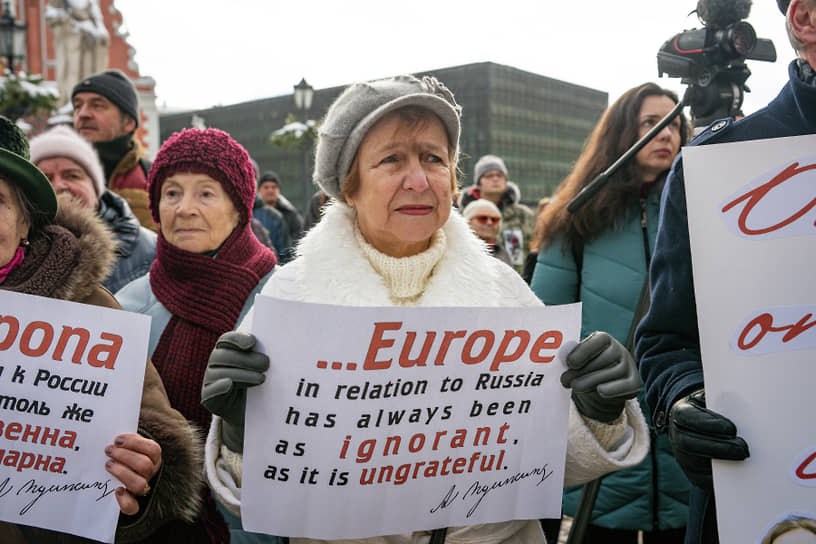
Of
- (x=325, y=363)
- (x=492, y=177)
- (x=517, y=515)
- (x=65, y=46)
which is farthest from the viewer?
(x=65, y=46)

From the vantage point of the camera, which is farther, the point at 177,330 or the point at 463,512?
the point at 177,330

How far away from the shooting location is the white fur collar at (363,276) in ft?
5.59

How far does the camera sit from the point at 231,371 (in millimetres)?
1410

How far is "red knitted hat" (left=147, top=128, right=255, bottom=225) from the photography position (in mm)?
2480

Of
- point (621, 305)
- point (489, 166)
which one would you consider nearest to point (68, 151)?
point (621, 305)

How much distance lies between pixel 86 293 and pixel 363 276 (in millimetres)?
736

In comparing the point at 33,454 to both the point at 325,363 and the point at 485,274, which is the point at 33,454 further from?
the point at 485,274

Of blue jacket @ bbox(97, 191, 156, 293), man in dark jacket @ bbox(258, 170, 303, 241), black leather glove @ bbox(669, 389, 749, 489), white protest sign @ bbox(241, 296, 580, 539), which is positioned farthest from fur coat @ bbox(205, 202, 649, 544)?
man in dark jacket @ bbox(258, 170, 303, 241)

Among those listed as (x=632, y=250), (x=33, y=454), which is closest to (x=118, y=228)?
(x=33, y=454)

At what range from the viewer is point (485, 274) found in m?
1.79

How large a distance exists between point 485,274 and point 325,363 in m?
0.53
